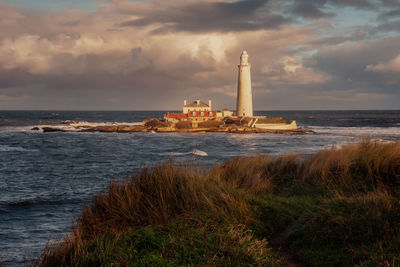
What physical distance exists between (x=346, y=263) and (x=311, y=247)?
74cm

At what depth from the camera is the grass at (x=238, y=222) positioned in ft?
17.2

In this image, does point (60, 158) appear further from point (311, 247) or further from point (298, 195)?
point (311, 247)

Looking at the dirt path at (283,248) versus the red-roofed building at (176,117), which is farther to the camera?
the red-roofed building at (176,117)

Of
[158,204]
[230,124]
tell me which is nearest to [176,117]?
[230,124]

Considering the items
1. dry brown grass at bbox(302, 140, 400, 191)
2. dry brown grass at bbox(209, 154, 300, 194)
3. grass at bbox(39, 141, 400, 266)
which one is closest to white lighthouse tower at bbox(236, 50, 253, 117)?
dry brown grass at bbox(209, 154, 300, 194)

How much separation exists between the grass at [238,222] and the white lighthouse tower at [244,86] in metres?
53.6

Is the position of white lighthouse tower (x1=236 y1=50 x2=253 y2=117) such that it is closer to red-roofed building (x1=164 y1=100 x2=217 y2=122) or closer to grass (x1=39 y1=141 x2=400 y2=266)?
red-roofed building (x1=164 y1=100 x2=217 y2=122)

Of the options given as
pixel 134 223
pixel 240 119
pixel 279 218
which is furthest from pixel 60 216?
pixel 240 119

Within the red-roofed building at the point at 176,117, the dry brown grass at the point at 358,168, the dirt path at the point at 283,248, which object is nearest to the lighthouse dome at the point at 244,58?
the red-roofed building at the point at 176,117

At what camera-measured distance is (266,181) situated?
34.8 ft

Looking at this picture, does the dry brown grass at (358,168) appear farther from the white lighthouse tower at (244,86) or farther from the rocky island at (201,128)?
the white lighthouse tower at (244,86)

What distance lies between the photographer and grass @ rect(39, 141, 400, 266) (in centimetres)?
525

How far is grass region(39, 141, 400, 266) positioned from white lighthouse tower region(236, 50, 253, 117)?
53.6 meters

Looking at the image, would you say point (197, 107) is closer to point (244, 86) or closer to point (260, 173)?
point (244, 86)
